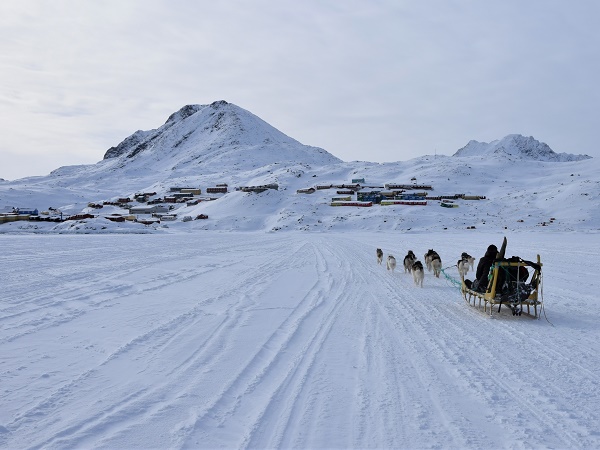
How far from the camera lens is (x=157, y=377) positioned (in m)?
5.43

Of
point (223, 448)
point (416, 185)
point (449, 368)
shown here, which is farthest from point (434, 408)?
point (416, 185)

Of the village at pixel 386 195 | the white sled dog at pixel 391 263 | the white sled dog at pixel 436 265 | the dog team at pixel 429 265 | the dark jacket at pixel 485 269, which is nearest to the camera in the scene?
the dark jacket at pixel 485 269

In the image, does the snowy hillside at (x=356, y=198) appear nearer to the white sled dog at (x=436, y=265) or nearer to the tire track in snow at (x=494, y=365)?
the white sled dog at (x=436, y=265)

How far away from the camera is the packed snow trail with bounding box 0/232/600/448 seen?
4.16 meters

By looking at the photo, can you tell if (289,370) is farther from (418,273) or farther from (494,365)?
(418,273)

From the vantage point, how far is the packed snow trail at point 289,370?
4.16m

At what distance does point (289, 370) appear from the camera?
5.69 m

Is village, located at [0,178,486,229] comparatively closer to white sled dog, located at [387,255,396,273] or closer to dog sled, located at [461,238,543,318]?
white sled dog, located at [387,255,396,273]

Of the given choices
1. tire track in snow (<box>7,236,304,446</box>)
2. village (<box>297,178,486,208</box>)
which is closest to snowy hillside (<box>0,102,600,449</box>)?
tire track in snow (<box>7,236,304,446</box>)

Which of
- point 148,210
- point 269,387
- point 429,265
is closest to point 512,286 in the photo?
point 269,387

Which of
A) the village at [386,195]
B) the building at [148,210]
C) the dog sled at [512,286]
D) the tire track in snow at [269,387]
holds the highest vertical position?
the village at [386,195]

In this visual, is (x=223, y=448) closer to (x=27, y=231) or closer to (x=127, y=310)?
(x=127, y=310)

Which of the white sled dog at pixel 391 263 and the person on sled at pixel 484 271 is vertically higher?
the person on sled at pixel 484 271

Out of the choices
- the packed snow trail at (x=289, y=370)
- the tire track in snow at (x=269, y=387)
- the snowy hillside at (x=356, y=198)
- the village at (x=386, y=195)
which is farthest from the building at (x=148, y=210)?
the tire track in snow at (x=269, y=387)
